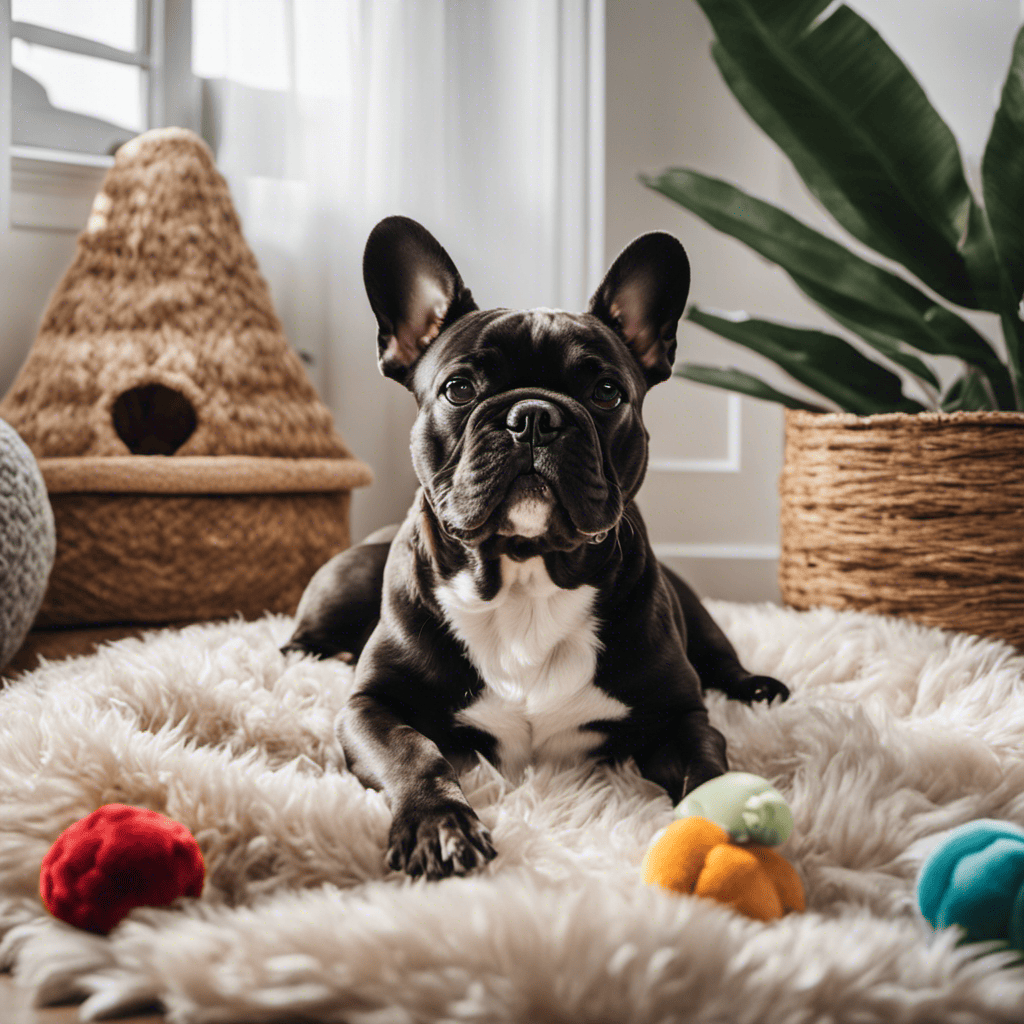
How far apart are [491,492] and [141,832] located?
0.50 m

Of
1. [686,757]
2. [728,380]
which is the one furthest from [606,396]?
[728,380]

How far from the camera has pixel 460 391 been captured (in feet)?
3.89

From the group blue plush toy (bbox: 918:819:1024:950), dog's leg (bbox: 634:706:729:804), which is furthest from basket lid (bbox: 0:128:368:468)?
blue plush toy (bbox: 918:819:1024:950)

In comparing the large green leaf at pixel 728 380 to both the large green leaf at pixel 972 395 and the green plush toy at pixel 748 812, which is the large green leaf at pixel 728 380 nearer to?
the large green leaf at pixel 972 395

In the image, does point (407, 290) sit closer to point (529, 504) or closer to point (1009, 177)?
point (529, 504)

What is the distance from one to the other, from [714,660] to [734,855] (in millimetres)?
830

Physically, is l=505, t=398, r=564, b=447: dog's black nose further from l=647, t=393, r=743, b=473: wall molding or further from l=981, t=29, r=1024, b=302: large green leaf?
l=647, t=393, r=743, b=473: wall molding

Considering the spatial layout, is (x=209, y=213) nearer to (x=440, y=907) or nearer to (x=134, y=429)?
(x=134, y=429)

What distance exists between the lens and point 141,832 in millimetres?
780

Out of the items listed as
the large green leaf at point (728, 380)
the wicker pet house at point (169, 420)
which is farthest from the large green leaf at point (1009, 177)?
Answer: the wicker pet house at point (169, 420)

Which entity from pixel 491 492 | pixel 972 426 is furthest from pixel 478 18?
pixel 491 492

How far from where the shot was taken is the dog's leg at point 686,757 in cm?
106

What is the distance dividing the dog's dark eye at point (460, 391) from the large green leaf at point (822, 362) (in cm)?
84

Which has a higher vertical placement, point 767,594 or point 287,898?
point 287,898
